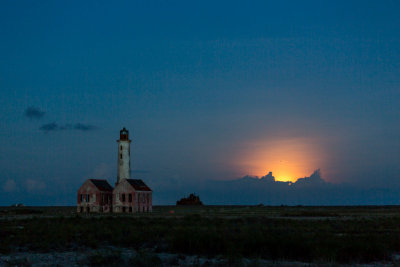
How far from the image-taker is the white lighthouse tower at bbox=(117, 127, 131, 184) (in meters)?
72.7

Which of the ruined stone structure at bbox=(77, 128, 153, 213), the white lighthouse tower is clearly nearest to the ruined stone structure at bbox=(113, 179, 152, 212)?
the ruined stone structure at bbox=(77, 128, 153, 213)

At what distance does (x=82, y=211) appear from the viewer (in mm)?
72250

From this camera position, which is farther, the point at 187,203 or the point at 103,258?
the point at 187,203

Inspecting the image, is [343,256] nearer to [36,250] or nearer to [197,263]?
[197,263]

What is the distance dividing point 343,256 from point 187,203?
137935mm

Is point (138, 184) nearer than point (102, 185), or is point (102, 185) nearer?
point (138, 184)

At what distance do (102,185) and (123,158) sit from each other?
535 cm

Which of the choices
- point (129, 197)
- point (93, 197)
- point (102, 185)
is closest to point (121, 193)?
point (129, 197)

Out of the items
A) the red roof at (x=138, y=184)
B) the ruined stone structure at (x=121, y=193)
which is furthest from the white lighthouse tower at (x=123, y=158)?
the red roof at (x=138, y=184)

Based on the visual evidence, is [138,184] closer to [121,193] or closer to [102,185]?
[121,193]

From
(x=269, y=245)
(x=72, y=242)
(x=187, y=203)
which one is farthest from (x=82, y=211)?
(x=187, y=203)

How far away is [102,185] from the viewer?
73688 mm

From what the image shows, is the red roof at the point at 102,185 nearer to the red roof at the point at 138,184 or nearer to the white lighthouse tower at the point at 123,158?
the white lighthouse tower at the point at 123,158

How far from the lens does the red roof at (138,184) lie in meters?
70.0
